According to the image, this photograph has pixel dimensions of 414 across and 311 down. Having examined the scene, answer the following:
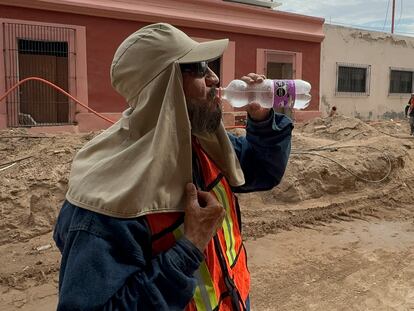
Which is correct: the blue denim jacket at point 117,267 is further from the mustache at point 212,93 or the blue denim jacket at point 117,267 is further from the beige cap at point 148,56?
the mustache at point 212,93

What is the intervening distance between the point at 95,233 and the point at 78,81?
415 inches

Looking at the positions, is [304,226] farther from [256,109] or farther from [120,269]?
[120,269]

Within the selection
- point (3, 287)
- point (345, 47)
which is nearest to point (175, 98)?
point (3, 287)

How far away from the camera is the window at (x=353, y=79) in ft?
57.7

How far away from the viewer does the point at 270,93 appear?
214 cm

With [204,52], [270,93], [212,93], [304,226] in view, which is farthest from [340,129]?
[204,52]

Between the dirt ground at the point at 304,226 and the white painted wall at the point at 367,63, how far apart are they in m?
7.69

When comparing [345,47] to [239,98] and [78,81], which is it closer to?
[78,81]

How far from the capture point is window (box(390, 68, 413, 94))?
779 inches

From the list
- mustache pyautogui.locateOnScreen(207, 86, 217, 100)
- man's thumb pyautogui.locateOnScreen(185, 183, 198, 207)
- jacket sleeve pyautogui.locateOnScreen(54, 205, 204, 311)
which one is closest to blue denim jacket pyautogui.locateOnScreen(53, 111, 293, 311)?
jacket sleeve pyautogui.locateOnScreen(54, 205, 204, 311)

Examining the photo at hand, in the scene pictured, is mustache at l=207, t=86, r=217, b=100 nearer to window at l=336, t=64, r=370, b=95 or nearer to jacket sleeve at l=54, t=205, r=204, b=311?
jacket sleeve at l=54, t=205, r=204, b=311

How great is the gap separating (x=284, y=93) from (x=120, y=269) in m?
1.33

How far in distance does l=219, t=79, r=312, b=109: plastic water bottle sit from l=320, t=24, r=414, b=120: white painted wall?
15.0 meters

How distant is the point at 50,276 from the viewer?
4660 millimetres
